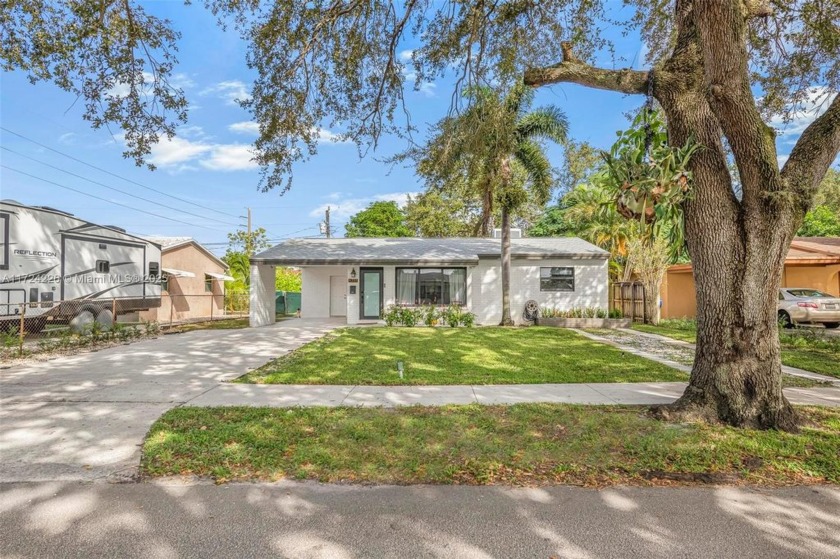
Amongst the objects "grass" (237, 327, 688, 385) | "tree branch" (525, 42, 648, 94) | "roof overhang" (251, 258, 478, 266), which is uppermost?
"tree branch" (525, 42, 648, 94)

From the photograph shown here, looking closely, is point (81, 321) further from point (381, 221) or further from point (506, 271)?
point (381, 221)

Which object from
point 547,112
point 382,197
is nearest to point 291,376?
point 547,112

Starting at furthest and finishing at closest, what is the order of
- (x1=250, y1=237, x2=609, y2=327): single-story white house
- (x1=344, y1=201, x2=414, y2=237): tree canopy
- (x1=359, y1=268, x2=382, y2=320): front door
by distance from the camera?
(x1=344, y1=201, x2=414, y2=237): tree canopy, (x1=359, y1=268, x2=382, y2=320): front door, (x1=250, y1=237, x2=609, y2=327): single-story white house

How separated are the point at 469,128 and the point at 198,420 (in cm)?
622

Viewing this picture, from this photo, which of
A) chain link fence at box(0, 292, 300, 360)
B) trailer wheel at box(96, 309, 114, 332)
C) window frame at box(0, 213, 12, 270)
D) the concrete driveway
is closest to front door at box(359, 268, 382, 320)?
the concrete driveway

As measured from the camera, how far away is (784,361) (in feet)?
26.5

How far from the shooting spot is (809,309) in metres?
13.9

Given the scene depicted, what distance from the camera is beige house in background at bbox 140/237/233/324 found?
59.8 ft

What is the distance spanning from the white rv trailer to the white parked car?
21.1 m

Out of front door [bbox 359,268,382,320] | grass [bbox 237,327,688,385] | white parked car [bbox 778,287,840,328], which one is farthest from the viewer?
front door [bbox 359,268,382,320]

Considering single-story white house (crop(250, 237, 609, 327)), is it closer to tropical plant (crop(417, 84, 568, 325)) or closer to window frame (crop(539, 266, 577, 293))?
window frame (crop(539, 266, 577, 293))

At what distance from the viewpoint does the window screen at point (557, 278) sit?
1577 cm

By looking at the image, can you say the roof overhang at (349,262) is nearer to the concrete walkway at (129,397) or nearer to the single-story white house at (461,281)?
the single-story white house at (461,281)

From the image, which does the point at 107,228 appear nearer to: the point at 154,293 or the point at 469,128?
the point at 154,293
